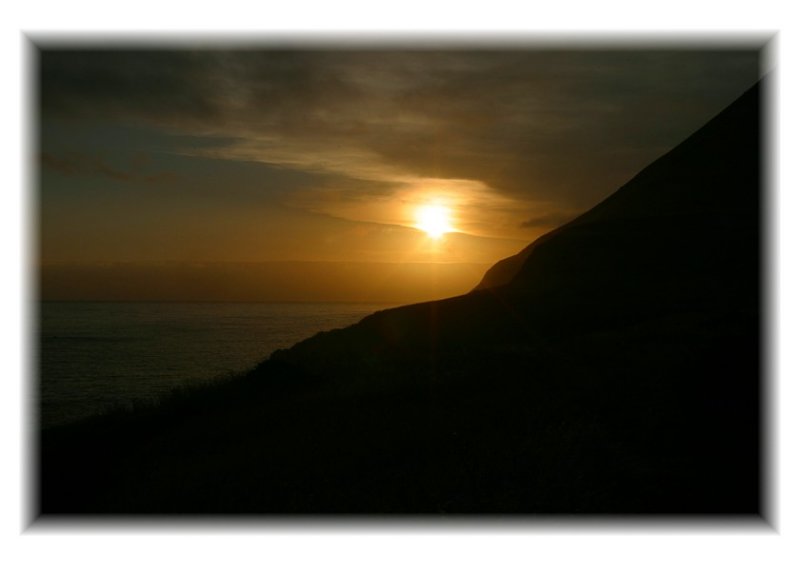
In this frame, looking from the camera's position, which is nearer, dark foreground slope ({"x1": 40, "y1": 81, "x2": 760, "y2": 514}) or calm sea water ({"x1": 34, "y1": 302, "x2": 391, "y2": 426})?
dark foreground slope ({"x1": 40, "y1": 81, "x2": 760, "y2": 514})

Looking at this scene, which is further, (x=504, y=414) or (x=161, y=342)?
(x=161, y=342)

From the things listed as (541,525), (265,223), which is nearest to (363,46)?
(265,223)

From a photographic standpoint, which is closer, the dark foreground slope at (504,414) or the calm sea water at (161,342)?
the dark foreground slope at (504,414)

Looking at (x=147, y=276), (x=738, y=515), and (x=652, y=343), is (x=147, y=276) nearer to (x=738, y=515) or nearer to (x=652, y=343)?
(x=652, y=343)
